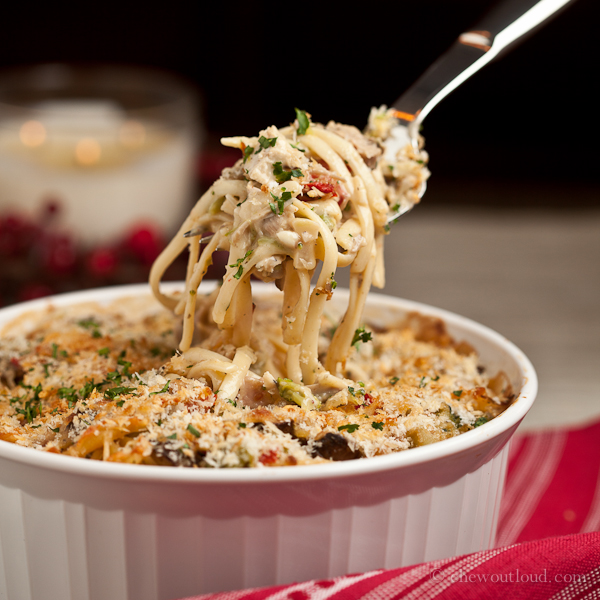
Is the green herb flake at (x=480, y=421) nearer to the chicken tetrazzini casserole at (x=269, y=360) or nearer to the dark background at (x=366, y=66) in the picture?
the chicken tetrazzini casserole at (x=269, y=360)

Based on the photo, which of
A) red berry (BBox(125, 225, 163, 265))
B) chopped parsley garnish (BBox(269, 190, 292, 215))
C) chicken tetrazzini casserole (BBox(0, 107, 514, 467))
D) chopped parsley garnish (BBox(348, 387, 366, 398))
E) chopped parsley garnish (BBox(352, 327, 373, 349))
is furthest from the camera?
red berry (BBox(125, 225, 163, 265))

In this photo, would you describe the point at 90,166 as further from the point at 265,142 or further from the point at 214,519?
the point at 214,519

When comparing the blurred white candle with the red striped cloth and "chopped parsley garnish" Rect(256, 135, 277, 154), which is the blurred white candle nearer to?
"chopped parsley garnish" Rect(256, 135, 277, 154)

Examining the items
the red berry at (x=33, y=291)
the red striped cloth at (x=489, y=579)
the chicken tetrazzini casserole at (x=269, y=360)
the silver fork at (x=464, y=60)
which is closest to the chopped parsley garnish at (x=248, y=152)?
the chicken tetrazzini casserole at (x=269, y=360)

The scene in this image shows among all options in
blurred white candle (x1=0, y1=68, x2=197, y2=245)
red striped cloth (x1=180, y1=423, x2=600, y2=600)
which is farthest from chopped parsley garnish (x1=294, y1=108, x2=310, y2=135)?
blurred white candle (x1=0, y1=68, x2=197, y2=245)

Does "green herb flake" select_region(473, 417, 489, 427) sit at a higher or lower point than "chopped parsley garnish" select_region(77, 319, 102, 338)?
lower
